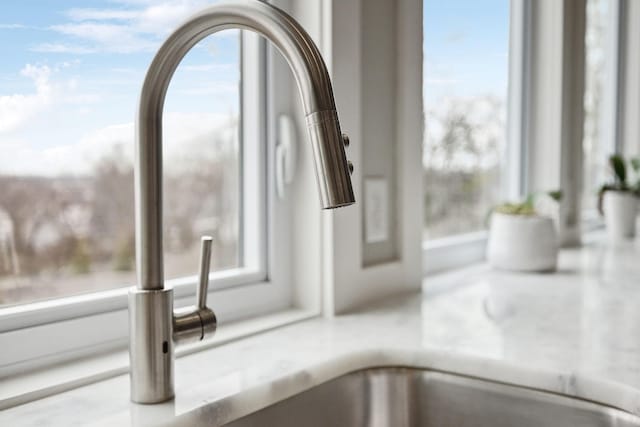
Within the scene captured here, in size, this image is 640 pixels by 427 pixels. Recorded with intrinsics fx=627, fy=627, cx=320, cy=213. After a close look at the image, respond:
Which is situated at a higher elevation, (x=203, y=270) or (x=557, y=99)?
(x=557, y=99)

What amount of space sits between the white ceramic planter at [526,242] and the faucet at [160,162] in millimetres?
1048

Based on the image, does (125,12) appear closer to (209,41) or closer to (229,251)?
(209,41)

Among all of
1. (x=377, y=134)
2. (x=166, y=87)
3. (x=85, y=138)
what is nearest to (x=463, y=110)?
(x=377, y=134)

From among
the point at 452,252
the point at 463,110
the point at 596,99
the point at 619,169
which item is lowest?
the point at 452,252

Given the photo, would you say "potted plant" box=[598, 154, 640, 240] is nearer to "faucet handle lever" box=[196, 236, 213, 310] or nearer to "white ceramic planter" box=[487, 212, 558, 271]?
"white ceramic planter" box=[487, 212, 558, 271]

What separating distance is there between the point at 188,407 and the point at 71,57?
1.57 ft

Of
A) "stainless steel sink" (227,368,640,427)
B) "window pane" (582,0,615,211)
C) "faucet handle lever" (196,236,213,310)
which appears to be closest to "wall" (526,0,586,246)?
"window pane" (582,0,615,211)

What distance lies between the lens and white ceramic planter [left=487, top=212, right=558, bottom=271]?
152cm

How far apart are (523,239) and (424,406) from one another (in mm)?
791

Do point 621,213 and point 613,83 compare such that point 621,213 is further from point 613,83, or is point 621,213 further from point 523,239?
point 613,83

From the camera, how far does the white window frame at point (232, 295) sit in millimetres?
752

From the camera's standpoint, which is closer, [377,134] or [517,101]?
[377,134]

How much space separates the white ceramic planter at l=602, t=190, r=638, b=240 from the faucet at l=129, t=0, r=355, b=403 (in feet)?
6.33

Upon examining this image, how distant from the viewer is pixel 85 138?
0.85 meters
